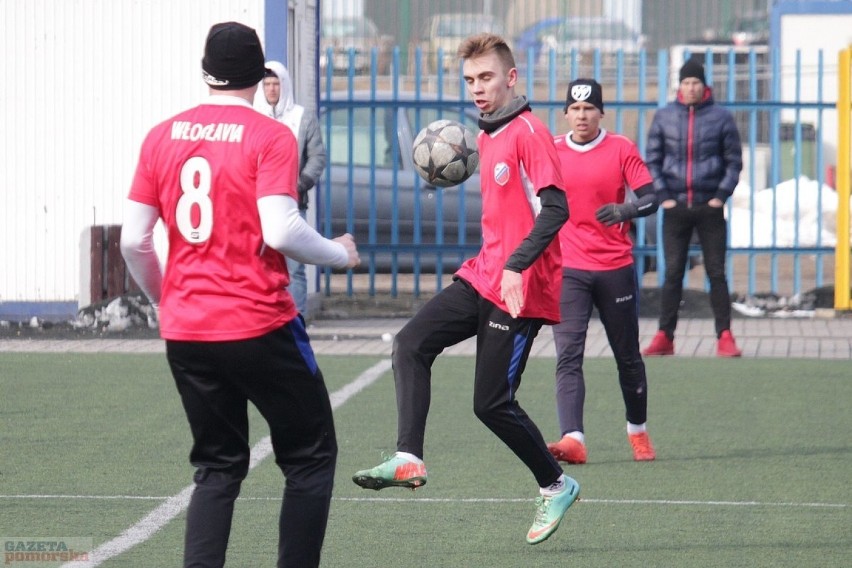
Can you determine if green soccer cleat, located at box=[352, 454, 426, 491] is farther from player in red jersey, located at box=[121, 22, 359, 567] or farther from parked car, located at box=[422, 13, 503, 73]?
parked car, located at box=[422, 13, 503, 73]

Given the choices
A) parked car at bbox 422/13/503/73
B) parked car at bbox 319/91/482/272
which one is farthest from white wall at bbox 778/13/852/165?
parked car at bbox 319/91/482/272

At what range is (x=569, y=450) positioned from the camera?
7.80m

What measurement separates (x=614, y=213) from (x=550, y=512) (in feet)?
6.88

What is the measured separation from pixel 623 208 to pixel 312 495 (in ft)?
11.0

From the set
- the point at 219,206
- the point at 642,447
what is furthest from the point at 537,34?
the point at 219,206

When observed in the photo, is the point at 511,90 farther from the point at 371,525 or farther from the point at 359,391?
the point at 359,391

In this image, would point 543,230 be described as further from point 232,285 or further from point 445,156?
point 232,285

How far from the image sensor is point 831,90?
2408cm

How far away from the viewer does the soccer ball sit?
6836 millimetres

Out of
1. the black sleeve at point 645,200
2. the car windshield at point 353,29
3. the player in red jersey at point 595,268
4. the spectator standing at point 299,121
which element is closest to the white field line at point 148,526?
the player in red jersey at point 595,268

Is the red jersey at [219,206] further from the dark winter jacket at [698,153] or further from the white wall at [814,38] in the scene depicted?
the white wall at [814,38]

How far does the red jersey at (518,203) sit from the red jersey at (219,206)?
1.54m

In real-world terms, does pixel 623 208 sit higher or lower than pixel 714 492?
higher

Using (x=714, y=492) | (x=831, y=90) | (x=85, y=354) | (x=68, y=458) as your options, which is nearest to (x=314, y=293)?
(x=85, y=354)
